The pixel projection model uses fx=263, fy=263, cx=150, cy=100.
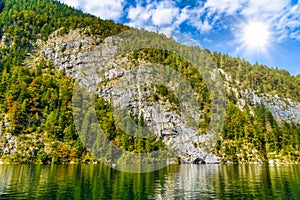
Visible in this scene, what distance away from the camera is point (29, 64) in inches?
5482

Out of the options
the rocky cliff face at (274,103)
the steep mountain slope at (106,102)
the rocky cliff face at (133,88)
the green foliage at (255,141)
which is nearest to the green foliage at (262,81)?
the steep mountain slope at (106,102)

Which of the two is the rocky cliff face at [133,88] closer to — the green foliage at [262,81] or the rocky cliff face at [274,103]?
the rocky cliff face at [274,103]

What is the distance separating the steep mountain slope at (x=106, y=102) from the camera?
98375mm

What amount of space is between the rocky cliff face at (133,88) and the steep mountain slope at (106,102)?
1.62ft

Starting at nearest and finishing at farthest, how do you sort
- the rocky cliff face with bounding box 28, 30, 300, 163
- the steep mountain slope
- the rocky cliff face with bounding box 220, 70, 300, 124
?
the steep mountain slope < the rocky cliff face with bounding box 28, 30, 300, 163 < the rocky cliff face with bounding box 220, 70, 300, 124

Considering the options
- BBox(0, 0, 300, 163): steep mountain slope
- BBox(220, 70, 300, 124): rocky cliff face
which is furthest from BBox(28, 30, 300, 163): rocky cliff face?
BBox(0, 0, 300, 163): steep mountain slope

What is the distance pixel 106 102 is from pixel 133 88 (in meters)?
16.0

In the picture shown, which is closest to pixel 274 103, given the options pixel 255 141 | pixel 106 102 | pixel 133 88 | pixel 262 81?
pixel 262 81

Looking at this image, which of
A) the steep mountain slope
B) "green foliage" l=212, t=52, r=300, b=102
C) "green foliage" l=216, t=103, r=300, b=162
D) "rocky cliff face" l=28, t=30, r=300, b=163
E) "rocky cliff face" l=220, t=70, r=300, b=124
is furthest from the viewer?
"green foliage" l=212, t=52, r=300, b=102

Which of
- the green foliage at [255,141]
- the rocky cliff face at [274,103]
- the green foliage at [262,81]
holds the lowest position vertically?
the green foliage at [255,141]

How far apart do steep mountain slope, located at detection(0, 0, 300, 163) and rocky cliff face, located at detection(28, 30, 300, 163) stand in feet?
1.62

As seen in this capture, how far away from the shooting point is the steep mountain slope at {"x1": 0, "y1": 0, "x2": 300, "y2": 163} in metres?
98.4

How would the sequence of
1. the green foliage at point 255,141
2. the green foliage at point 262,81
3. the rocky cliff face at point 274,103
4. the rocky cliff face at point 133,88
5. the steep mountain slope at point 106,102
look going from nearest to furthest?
the steep mountain slope at point 106,102 → the green foliage at point 255,141 → the rocky cliff face at point 133,88 → the rocky cliff face at point 274,103 → the green foliage at point 262,81

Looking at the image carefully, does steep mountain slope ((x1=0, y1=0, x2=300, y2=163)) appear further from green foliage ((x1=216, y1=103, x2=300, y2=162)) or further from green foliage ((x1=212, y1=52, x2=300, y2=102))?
green foliage ((x1=212, y1=52, x2=300, y2=102))
